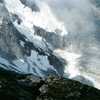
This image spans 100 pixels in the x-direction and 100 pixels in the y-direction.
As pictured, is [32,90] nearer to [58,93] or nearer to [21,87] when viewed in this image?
[21,87]

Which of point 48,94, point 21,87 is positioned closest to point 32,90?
point 21,87

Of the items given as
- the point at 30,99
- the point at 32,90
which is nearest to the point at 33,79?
the point at 32,90

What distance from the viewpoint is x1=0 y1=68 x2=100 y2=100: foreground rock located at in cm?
3153

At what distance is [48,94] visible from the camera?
31562mm

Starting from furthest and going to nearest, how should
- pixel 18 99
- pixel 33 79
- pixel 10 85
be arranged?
pixel 33 79 → pixel 10 85 → pixel 18 99

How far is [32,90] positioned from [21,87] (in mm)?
1002

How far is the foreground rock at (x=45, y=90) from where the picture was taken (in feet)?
103

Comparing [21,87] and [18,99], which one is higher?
[21,87]

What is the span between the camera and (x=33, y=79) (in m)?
36.3

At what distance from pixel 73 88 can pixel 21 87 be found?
15.6ft

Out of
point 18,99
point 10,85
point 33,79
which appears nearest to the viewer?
point 18,99

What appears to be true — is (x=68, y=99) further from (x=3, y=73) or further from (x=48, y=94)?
(x=3, y=73)

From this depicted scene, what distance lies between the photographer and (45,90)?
3216 cm

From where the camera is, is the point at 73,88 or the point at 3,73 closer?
the point at 73,88
